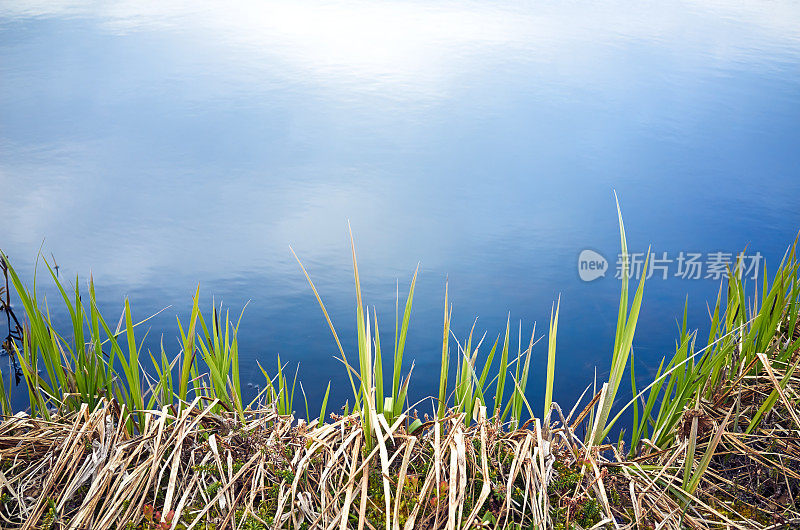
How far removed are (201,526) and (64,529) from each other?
6.0 inches

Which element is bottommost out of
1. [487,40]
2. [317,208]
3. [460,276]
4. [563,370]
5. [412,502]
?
[563,370]

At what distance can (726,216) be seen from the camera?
8.82 feet

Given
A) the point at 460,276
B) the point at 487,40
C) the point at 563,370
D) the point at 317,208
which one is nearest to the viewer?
the point at 563,370

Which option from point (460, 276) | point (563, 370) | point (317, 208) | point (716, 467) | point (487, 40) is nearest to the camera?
point (716, 467)

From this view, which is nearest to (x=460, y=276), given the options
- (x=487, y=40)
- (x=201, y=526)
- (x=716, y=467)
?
(x=716, y=467)

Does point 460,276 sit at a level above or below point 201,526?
below

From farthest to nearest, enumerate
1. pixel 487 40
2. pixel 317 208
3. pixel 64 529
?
pixel 487 40 < pixel 317 208 < pixel 64 529

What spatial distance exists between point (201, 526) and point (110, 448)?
177mm

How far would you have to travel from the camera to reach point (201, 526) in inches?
27.1

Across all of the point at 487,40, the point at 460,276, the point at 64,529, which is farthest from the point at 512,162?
the point at 64,529

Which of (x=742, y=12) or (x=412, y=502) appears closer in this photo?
(x=412, y=502)

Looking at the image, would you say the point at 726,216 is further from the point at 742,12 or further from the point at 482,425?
the point at 742,12

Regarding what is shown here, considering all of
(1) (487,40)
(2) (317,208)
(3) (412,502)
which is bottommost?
(2) (317,208)

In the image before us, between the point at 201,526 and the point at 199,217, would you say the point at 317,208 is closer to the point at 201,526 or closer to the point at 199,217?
the point at 199,217
